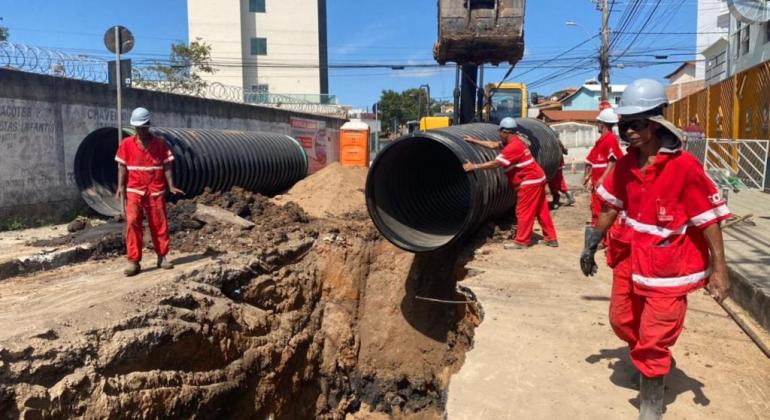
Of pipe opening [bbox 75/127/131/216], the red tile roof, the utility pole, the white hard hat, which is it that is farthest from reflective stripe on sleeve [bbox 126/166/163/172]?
the red tile roof

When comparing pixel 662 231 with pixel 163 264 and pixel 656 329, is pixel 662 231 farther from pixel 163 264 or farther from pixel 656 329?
pixel 163 264

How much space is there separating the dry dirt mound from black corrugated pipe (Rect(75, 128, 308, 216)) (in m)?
0.77

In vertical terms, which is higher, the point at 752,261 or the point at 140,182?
the point at 140,182

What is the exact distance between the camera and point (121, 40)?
7.28m

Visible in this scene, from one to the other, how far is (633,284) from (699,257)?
330 mm

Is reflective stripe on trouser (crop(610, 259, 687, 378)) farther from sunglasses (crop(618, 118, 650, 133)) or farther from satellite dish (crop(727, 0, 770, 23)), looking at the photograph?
satellite dish (crop(727, 0, 770, 23))

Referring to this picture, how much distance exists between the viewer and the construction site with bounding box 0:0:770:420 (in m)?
3.16

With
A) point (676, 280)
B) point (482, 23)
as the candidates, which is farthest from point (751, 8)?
point (676, 280)

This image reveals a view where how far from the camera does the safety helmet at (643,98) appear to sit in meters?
2.76

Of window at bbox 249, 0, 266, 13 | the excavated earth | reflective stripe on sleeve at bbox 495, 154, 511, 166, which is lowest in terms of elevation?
the excavated earth

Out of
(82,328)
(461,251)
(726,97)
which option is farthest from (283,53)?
(82,328)

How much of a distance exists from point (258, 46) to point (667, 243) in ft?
125

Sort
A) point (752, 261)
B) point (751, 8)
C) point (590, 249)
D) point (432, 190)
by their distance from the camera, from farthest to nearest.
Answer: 1. point (751, 8)
2. point (432, 190)
3. point (752, 261)
4. point (590, 249)

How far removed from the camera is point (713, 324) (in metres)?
4.29
